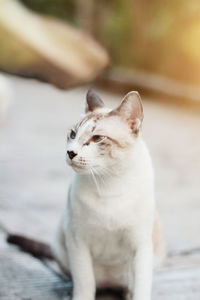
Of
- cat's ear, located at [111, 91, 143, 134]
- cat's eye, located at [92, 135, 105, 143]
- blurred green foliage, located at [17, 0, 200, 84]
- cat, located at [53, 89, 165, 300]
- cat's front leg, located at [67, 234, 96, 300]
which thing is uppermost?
blurred green foliage, located at [17, 0, 200, 84]

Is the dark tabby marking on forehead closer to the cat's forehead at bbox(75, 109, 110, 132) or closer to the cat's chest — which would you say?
the cat's forehead at bbox(75, 109, 110, 132)

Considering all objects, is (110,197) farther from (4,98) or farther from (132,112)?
(4,98)

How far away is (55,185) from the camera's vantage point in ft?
13.4

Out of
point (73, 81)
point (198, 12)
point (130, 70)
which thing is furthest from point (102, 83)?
point (73, 81)

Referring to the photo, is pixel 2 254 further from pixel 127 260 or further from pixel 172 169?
pixel 172 169

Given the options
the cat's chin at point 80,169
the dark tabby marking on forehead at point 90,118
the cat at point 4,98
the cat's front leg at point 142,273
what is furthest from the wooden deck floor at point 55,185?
the dark tabby marking on forehead at point 90,118

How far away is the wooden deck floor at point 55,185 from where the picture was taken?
8.13ft

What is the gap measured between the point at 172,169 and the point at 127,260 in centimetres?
264

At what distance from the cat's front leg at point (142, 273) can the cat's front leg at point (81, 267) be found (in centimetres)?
18

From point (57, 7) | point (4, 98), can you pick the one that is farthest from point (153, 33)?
point (57, 7)

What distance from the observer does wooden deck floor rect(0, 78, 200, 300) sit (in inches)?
97.6

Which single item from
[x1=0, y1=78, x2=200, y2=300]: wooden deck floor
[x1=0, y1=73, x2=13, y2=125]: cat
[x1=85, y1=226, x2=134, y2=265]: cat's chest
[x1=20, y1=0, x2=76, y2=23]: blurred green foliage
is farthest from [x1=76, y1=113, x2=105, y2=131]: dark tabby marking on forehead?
[x1=20, y1=0, x2=76, y2=23]: blurred green foliage

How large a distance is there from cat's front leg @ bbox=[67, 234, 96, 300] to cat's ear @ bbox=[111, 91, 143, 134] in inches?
19.2

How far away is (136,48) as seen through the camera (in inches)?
372
